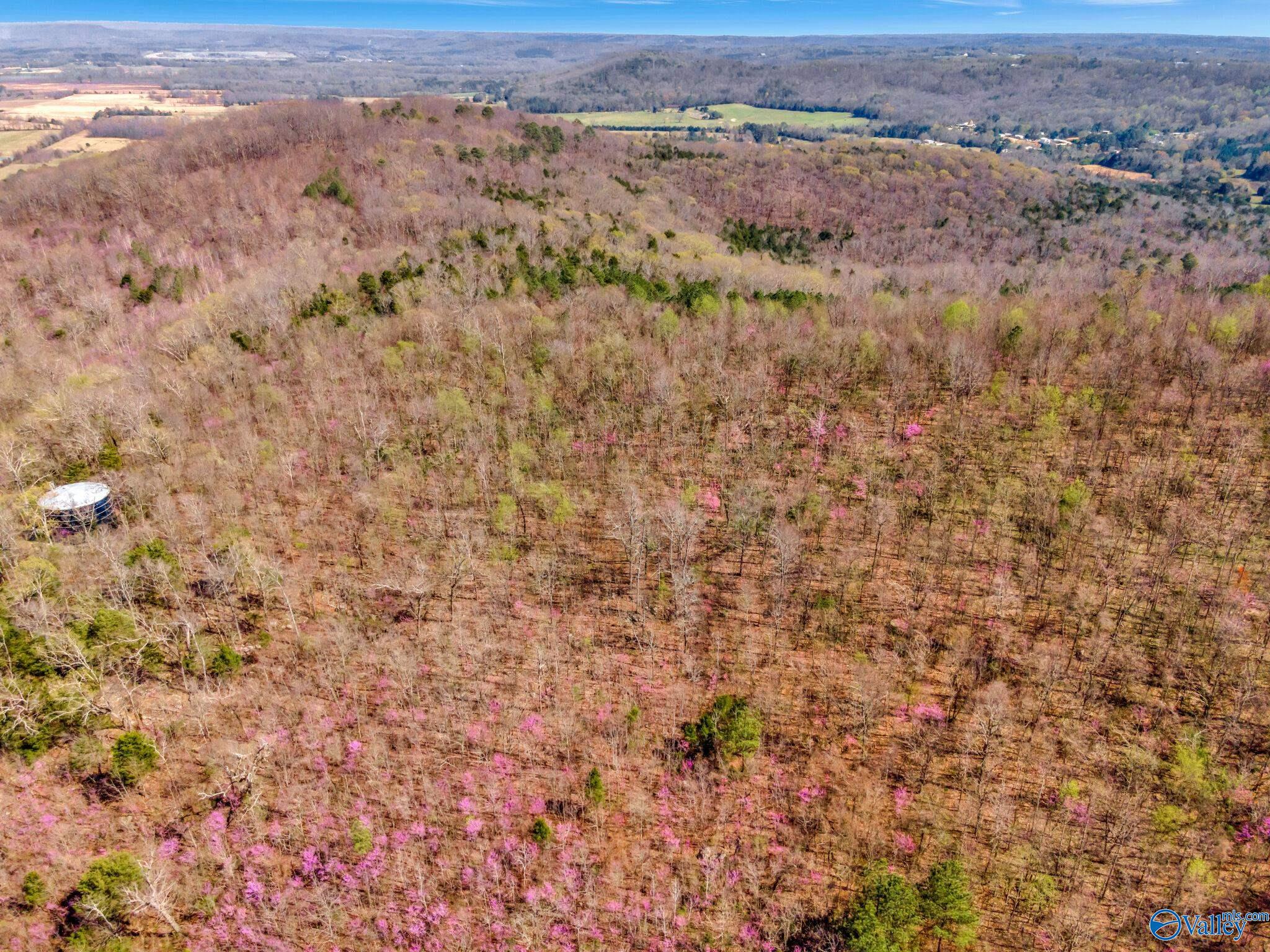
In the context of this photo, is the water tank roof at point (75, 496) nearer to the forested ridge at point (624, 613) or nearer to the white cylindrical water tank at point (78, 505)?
the white cylindrical water tank at point (78, 505)

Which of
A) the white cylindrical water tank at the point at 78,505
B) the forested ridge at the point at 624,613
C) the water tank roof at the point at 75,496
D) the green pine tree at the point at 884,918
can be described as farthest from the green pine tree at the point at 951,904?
the water tank roof at the point at 75,496

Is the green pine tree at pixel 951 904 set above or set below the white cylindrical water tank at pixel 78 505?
below

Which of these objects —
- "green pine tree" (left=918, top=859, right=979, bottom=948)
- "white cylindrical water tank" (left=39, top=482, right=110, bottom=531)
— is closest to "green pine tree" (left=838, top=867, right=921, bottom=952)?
"green pine tree" (left=918, top=859, right=979, bottom=948)

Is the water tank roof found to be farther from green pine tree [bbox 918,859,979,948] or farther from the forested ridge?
green pine tree [bbox 918,859,979,948]

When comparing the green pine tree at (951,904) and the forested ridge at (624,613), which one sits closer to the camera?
the green pine tree at (951,904)

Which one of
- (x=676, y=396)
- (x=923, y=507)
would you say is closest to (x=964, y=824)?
(x=923, y=507)

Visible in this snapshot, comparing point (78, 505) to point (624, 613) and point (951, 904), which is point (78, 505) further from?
point (951, 904)

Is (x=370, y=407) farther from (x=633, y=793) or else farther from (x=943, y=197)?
(x=943, y=197)
